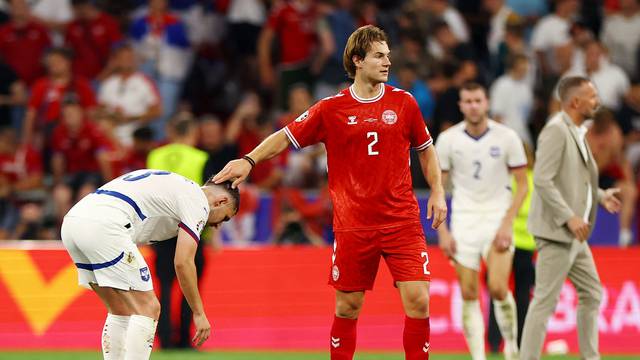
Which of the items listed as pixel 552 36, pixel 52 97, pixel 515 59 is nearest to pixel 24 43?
pixel 52 97

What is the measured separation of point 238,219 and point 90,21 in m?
5.00

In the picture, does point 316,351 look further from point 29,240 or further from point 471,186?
point 29,240

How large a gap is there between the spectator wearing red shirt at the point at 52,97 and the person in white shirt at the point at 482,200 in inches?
302

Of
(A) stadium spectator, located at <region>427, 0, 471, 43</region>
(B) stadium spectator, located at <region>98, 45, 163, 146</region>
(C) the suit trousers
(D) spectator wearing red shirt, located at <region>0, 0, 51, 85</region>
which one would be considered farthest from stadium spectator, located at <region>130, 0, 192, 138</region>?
(C) the suit trousers

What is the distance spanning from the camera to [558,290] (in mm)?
11367

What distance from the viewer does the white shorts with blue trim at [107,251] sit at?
9.47 metres

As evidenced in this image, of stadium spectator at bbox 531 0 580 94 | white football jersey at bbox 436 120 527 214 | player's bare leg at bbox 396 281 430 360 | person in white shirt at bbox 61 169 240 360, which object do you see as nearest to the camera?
person in white shirt at bbox 61 169 240 360

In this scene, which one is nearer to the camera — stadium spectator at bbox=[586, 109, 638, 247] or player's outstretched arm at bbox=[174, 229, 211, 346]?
player's outstretched arm at bbox=[174, 229, 211, 346]

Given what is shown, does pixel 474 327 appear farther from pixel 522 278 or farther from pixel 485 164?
pixel 522 278

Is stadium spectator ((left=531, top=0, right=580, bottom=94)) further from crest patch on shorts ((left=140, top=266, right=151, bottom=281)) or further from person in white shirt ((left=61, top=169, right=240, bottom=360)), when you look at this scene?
crest patch on shorts ((left=140, top=266, right=151, bottom=281))

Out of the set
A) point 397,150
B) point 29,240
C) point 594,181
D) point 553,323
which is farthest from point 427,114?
point 397,150

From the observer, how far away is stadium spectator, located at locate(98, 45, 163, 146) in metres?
18.9

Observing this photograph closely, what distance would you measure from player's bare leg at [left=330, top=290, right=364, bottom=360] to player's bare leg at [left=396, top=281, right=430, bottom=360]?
1.34 ft

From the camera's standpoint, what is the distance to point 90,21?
20.3 meters
